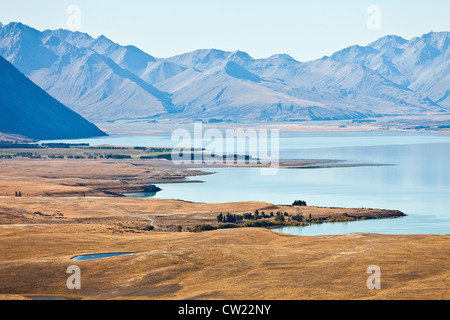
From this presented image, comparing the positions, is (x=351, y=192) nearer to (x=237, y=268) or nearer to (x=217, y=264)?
(x=217, y=264)

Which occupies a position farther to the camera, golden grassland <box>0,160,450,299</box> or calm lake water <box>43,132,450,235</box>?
calm lake water <box>43,132,450,235</box>

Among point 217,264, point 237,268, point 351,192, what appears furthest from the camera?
point 351,192

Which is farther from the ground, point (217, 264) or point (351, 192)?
point (351, 192)

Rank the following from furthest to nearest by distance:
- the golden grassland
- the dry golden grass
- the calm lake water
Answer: the calm lake water → the golden grassland → the dry golden grass

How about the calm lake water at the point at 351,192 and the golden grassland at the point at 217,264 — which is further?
the calm lake water at the point at 351,192

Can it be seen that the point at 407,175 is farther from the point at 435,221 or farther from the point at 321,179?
the point at 435,221

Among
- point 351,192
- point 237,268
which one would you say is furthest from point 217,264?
point 351,192

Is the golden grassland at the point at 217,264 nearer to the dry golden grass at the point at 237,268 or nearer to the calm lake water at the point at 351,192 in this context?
the dry golden grass at the point at 237,268

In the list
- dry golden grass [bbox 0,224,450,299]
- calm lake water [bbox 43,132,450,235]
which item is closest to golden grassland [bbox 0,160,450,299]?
dry golden grass [bbox 0,224,450,299]

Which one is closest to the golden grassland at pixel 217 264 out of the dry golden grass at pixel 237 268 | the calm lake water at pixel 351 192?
the dry golden grass at pixel 237 268

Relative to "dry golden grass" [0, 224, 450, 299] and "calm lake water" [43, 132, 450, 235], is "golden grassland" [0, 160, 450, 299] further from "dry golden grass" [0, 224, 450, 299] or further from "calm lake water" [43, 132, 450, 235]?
"calm lake water" [43, 132, 450, 235]

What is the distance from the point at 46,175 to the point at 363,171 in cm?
8459

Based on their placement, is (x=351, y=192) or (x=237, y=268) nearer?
(x=237, y=268)

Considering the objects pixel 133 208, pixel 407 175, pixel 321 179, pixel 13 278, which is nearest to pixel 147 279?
pixel 13 278
